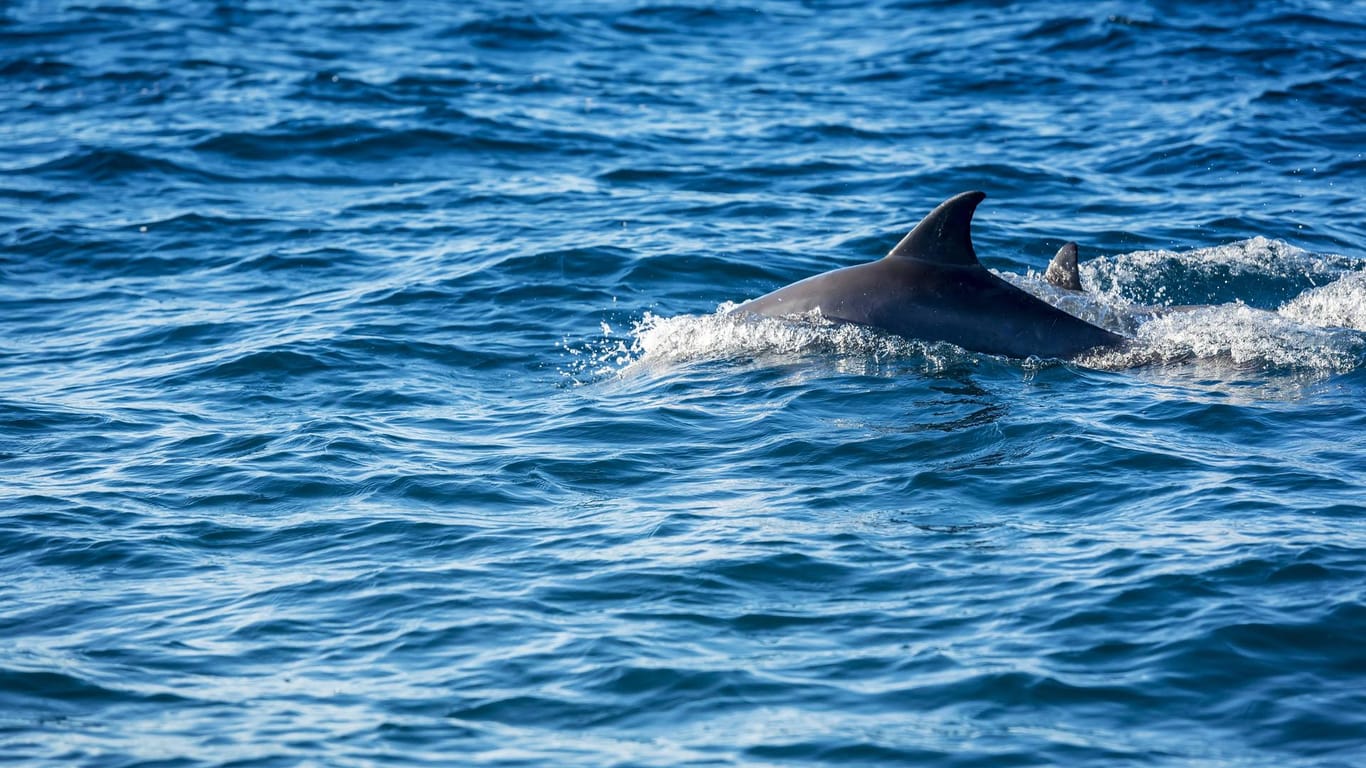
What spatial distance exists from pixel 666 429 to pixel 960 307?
2.90m

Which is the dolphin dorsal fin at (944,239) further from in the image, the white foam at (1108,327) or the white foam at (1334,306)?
the white foam at (1334,306)

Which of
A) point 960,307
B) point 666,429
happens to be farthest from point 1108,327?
point 666,429

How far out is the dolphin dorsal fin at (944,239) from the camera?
12367 mm

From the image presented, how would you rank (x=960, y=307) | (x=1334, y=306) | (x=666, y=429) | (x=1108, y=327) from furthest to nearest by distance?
(x=1334, y=306) → (x=1108, y=327) → (x=960, y=307) → (x=666, y=429)

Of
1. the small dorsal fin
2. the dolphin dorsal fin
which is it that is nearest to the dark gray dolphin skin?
the dolphin dorsal fin

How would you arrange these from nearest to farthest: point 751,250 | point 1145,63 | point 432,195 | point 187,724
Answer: point 187,724
point 751,250
point 432,195
point 1145,63

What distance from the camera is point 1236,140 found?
21.0 meters

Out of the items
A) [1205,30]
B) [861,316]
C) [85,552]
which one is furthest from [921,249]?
[1205,30]

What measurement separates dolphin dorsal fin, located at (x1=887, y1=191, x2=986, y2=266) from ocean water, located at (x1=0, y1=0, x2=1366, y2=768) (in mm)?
810

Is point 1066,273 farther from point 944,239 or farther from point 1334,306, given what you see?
point 1334,306

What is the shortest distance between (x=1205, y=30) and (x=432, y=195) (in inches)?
584

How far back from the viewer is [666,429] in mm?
11688

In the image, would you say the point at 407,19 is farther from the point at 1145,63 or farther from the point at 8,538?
the point at 8,538

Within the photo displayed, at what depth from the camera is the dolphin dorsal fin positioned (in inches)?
487
